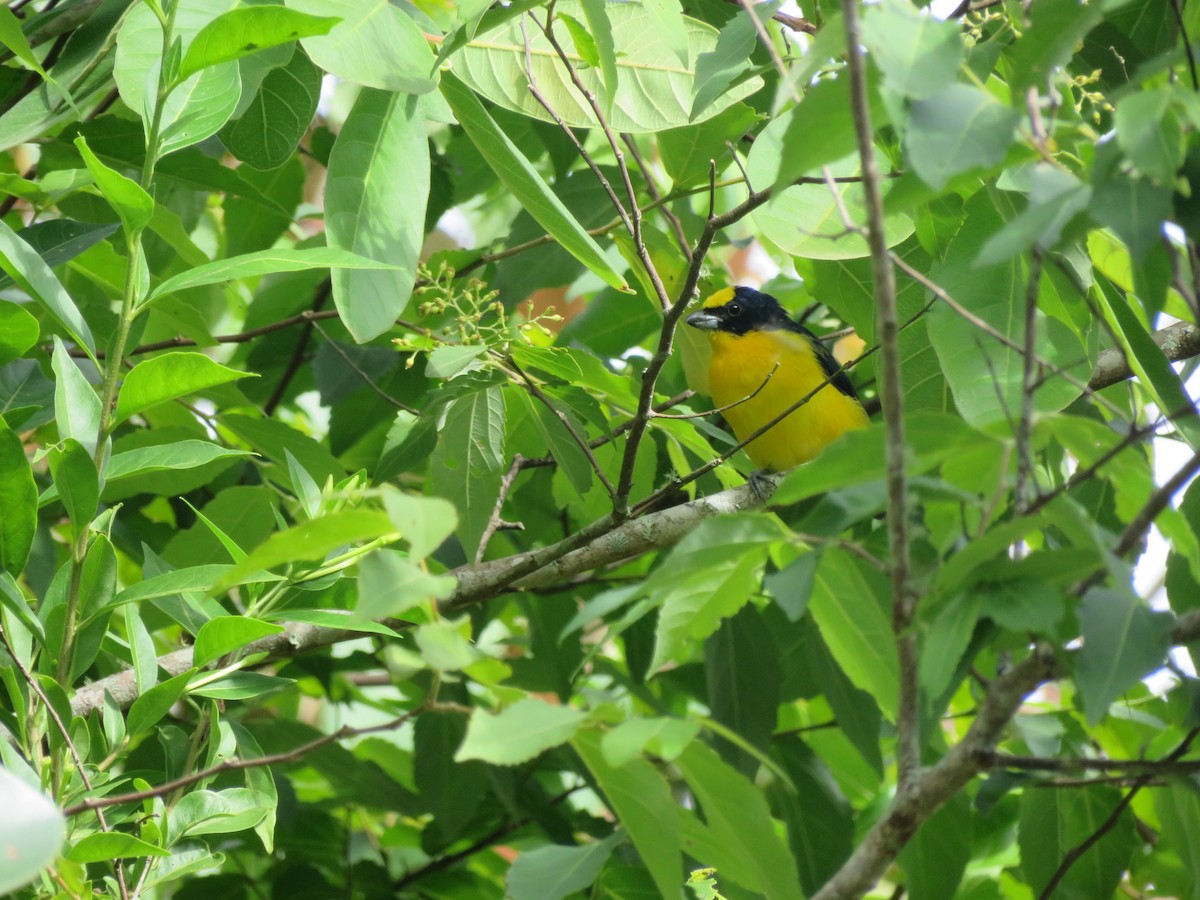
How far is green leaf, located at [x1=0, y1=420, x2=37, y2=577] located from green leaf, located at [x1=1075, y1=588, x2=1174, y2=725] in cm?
139

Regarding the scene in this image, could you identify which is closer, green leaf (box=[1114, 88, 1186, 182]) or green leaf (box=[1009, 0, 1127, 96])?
green leaf (box=[1114, 88, 1186, 182])

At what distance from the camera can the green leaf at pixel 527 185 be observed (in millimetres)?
1959

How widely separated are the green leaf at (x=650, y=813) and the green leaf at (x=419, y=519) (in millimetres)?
361

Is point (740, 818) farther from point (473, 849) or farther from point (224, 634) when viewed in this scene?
point (473, 849)

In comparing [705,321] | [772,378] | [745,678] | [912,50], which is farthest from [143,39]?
[705,321]

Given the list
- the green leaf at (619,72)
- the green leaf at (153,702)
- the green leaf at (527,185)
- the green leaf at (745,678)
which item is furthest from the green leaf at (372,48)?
the green leaf at (745,678)

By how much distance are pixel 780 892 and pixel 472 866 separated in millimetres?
2302

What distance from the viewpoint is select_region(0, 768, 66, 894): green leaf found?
92cm

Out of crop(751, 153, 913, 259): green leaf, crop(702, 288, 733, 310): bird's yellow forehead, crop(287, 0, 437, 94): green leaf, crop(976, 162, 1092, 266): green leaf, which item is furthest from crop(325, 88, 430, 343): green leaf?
crop(702, 288, 733, 310): bird's yellow forehead

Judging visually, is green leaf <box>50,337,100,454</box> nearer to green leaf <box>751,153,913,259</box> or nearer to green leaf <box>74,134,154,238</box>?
green leaf <box>74,134,154,238</box>

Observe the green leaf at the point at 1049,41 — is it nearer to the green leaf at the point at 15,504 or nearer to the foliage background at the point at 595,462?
the foliage background at the point at 595,462

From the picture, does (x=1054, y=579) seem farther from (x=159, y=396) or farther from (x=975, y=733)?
(x=159, y=396)

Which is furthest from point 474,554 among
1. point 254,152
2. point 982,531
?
point 982,531

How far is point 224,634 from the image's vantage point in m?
1.65
